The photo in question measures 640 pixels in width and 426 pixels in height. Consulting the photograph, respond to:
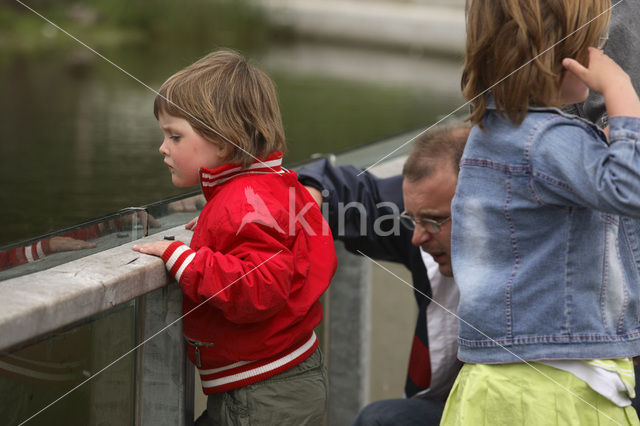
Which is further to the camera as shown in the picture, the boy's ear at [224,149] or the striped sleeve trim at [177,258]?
the boy's ear at [224,149]

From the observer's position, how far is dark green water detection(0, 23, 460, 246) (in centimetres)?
363

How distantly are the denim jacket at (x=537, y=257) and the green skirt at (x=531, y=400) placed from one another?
0.08 feet

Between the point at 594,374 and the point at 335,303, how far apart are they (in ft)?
3.62

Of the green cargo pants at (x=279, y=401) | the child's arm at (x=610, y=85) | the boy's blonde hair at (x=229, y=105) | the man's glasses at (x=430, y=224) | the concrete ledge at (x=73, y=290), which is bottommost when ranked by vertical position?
the green cargo pants at (x=279, y=401)

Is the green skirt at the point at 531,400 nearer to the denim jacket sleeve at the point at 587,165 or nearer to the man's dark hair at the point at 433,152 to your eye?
the denim jacket sleeve at the point at 587,165

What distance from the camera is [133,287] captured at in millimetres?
1339

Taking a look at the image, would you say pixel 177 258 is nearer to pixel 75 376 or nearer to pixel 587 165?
pixel 75 376

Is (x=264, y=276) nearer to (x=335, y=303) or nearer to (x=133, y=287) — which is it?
(x=133, y=287)

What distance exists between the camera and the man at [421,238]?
72.1 inches

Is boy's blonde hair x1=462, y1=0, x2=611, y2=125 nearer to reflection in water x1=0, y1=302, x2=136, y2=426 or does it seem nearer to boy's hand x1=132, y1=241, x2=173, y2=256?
boy's hand x1=132, y1=241, x2=173, y2=256

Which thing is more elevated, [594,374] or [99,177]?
[594,374]

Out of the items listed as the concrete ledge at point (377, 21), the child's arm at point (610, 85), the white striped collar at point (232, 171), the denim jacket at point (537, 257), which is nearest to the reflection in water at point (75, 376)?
the white striped collar at point (232, 171)

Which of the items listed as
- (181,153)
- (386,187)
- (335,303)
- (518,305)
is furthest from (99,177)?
(518,305)

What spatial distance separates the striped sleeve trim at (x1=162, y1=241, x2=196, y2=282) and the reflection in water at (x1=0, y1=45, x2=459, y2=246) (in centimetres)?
119
